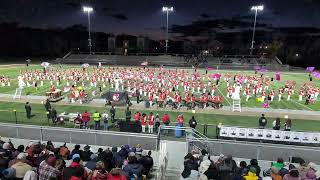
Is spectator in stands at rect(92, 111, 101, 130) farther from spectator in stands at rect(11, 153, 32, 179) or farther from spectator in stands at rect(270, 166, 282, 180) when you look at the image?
spectator in stands at rect(270, 166, 282, 180)

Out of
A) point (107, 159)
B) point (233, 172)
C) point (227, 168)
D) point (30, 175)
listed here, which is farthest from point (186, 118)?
point (30, 175)

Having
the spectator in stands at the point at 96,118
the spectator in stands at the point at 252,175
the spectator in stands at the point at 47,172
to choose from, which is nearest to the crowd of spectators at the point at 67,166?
the spectator in stands at the point at 47,172

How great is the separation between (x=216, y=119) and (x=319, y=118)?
786 cm

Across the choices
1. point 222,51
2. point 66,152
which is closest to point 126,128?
point 66,152

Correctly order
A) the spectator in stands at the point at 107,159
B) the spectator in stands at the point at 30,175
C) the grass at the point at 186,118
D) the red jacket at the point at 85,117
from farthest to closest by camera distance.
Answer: the grass at the point at 186,118
the red jacket at the point at 85,117
the spectator in stands at the point at 107,159
the spectator in stands at the point at 30,175

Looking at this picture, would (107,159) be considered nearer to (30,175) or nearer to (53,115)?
(30,175)

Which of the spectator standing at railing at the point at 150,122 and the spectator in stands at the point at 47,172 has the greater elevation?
the spectator in stands at the point at 47,172

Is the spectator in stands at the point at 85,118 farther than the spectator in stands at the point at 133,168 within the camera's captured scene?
Yes

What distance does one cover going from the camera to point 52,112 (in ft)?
59.8

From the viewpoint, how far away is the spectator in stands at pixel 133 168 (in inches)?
316

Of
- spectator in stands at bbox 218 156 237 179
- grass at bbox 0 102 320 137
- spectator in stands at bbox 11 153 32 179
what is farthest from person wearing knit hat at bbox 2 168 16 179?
grass at bbox 0 102 320 137

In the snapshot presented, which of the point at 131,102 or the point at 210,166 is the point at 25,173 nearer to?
the point at 210,166

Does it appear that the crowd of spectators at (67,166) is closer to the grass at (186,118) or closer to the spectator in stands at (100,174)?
the spectator in stands at (100,174)

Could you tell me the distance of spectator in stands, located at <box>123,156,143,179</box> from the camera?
8.02 meters
